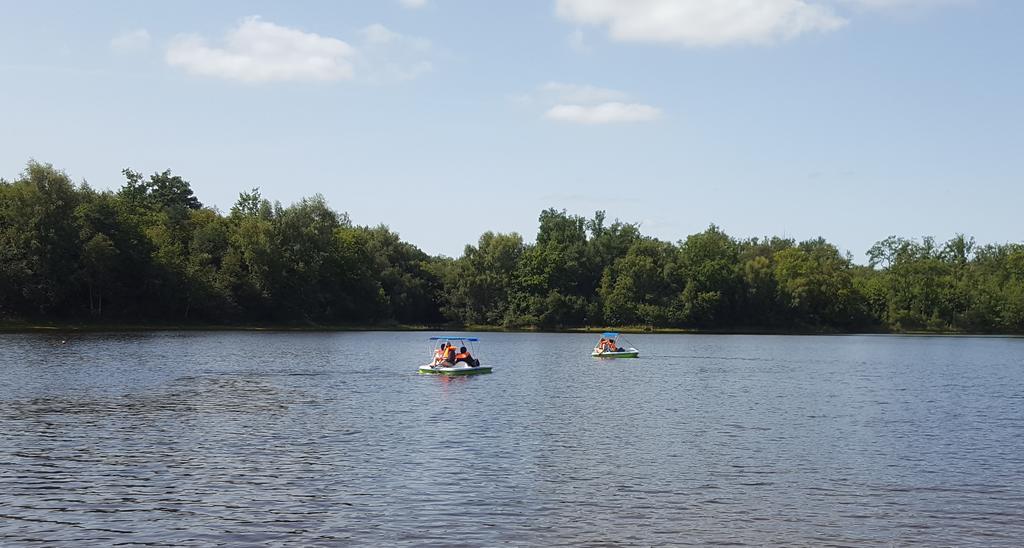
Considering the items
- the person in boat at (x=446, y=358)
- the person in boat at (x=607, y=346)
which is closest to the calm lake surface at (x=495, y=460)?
the person in boat at (x=446, y=358)

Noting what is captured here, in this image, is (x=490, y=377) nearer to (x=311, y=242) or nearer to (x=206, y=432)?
(x=206, y=432)

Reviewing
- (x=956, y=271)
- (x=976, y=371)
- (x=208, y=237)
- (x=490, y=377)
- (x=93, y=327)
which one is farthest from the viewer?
(x=956, y=271)

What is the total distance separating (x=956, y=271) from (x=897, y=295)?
21.6 m

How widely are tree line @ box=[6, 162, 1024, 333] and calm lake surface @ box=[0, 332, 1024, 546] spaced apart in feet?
169

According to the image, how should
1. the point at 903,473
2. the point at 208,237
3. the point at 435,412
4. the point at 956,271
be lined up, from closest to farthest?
1. the point at 903,473
2. the point at 435,412
3. the point at 208,237
4. the point at 956,271

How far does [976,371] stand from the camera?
236 feet

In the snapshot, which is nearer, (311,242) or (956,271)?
(311,242)

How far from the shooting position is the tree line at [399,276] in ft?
343

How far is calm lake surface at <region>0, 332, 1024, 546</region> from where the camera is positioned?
19562 millimetres

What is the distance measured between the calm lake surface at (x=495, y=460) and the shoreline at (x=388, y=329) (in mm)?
49501

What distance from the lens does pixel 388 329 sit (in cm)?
14188

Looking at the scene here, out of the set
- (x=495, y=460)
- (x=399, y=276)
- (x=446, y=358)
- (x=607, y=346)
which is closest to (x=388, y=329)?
(x=399, y=276)

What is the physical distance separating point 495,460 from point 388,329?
115961mm

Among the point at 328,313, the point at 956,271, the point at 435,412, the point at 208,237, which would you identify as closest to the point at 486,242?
the point at 328,313
